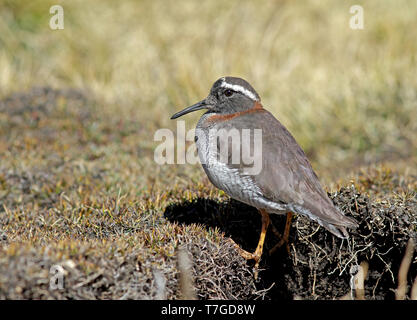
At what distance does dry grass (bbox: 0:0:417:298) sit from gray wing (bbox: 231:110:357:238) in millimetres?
829

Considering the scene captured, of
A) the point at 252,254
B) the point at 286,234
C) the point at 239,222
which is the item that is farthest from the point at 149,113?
the point at 252,254

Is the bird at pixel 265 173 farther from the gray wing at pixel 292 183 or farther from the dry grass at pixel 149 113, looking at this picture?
the dry grass at pixel 149 113

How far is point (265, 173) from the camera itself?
17.0 ft

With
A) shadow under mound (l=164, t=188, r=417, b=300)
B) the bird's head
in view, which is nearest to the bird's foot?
shadow under mound (l=164, t=188, r=417, b=300)

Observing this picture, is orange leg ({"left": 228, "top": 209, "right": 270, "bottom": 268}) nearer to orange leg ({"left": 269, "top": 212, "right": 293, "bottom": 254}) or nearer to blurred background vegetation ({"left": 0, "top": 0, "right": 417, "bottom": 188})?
orange leg ({"left": 269, "top": 212, "right": 293, "bottom": 254})

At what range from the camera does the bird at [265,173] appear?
5.03 meters

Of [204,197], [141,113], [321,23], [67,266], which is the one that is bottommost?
[67,266]

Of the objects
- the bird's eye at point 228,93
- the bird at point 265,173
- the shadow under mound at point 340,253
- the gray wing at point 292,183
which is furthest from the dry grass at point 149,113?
the bird's eye at point 228,93

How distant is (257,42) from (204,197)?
6823mm

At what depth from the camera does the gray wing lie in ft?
16.3

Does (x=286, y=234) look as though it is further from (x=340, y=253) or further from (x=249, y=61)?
(x=249, y=61)

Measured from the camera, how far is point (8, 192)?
7262mm
